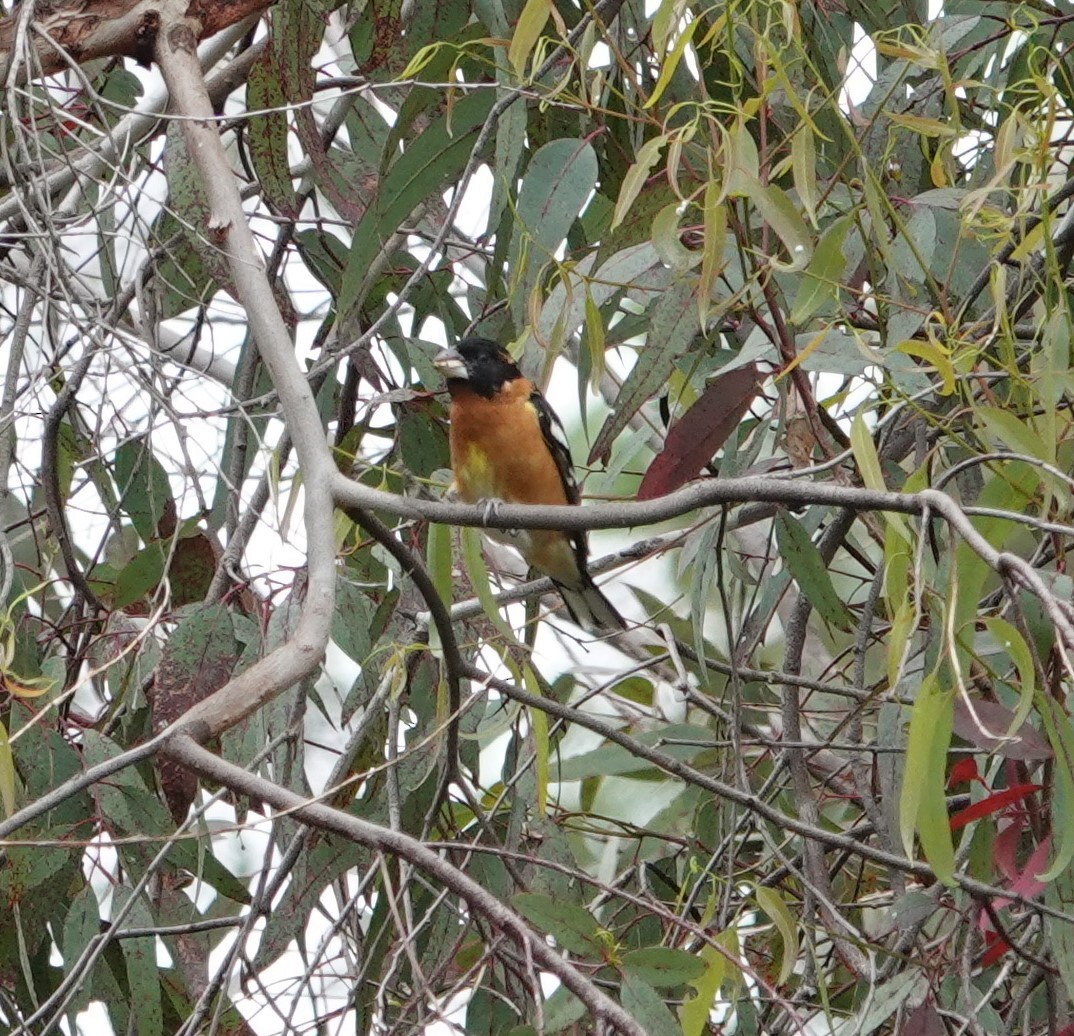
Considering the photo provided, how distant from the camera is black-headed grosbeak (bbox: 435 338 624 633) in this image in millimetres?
3098

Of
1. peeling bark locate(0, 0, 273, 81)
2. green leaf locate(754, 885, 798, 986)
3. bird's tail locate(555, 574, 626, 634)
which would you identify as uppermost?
peeling bark locate(0, 0, 273, 81)

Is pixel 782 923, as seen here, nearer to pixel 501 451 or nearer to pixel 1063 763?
pixel 1063 763

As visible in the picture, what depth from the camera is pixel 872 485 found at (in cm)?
174

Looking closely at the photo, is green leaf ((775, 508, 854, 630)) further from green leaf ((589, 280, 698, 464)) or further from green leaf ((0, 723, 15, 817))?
green leaf ((0, 723, 15, 817))

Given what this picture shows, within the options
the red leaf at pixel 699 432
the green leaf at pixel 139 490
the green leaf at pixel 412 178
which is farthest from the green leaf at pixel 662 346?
the green leaf at pixel 139 490

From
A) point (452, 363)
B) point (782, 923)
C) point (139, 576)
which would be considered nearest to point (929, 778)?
point (782, 923)

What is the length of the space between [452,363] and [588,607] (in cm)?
69

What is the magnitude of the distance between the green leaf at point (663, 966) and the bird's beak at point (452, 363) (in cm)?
140

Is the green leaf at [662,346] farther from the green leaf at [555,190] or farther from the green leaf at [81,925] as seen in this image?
the green leaf at [81,925]

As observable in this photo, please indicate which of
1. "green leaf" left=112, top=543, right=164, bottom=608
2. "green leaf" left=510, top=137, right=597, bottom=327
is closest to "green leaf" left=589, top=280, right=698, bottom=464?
"green leaf" left=510, top=137, right=597, bottom=327

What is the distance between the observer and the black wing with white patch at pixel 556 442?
11.7 feet

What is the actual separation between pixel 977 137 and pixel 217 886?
1.90m

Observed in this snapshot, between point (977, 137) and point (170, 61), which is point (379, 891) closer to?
point (170, 61)

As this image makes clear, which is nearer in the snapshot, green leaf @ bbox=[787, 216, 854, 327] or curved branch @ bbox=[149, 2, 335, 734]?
curved branch @ bbox=[149, 2, 335, 734]
